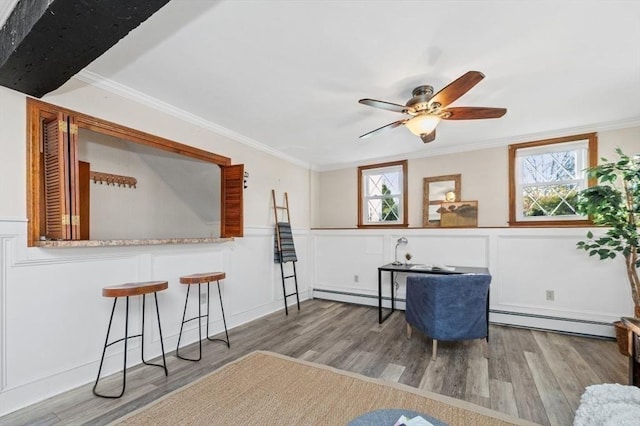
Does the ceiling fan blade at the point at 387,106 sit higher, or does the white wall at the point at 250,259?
the ceiling fan blade at the point at 387,106

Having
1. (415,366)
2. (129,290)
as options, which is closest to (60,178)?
(129,290)

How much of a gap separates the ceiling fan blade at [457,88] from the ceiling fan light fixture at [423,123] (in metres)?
0.12

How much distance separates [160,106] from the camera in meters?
2.87

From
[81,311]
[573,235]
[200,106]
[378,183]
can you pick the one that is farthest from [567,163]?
[81,311]

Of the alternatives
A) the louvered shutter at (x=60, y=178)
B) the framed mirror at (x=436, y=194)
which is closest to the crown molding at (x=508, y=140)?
the framed mirror at (x=436, y=194)

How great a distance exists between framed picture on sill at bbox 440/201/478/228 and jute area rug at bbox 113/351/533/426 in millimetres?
2820

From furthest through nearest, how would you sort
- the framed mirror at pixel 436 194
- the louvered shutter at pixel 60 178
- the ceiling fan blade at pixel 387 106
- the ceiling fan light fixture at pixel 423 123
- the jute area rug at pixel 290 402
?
the framed mirror at pixel 436 194
the ceiling fan light fixture at pixel 423 123
the ceiling fan blade at pixel 387 106
the louvered shutter at pixel 60 178
the jute area rug at pixel 290 402

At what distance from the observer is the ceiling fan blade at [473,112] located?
2.37 meters

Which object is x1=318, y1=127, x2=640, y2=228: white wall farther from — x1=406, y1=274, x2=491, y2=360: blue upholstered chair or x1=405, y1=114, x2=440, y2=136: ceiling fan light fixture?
x1=405, y1=114, x2=440, y2=136: ceiling fan light fixture

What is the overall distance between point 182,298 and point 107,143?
7.44ft

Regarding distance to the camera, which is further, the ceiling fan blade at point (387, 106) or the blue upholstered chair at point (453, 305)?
the blue upholstered chair at point (453, 305)

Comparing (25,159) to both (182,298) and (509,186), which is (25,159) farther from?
(509,186)

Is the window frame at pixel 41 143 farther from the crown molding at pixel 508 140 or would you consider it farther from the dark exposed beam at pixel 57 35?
the crown molding at pixel 508 140

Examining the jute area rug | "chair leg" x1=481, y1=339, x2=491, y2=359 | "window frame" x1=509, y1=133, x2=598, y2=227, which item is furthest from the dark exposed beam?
"window frame" x1=509, y1=133, x2=598, y2=227
